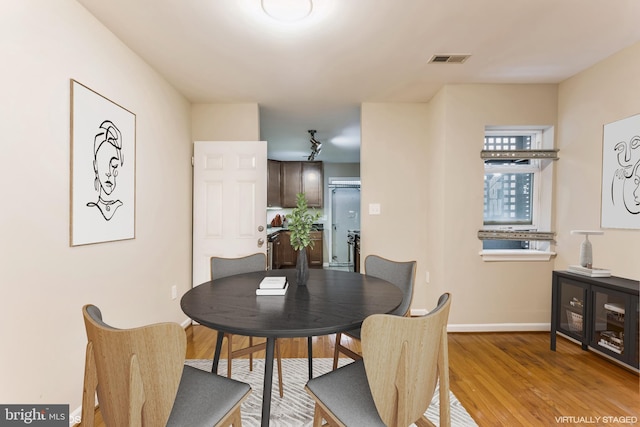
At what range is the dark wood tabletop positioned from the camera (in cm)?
113

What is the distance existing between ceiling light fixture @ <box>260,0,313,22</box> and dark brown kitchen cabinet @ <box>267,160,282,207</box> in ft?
14.1

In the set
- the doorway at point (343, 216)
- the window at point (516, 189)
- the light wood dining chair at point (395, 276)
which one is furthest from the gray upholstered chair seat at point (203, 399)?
the doorway at point (343, 216)

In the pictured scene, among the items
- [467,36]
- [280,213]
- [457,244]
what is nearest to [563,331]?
[457,244]

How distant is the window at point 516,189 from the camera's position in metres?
3.12

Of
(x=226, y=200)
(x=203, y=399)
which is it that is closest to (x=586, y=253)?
(x=203, y=399)

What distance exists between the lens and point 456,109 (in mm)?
2975

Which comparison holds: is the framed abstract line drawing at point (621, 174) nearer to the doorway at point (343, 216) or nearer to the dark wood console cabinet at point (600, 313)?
the dark wood console cabinet at point (600, 313)

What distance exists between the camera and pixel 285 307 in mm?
1357

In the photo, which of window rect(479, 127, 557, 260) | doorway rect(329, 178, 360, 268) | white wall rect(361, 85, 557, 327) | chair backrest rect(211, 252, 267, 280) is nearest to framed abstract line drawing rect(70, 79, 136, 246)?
chair backrest rect(211, 252, 267, 280)

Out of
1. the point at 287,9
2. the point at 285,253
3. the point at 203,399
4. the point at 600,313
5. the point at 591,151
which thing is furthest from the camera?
the point at 285,253

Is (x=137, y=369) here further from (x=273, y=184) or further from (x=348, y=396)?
(x=273, y=184)

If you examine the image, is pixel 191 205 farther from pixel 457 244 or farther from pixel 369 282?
pixel 457 244

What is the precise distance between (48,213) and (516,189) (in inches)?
153

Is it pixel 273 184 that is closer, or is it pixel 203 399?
pixel 203 399
